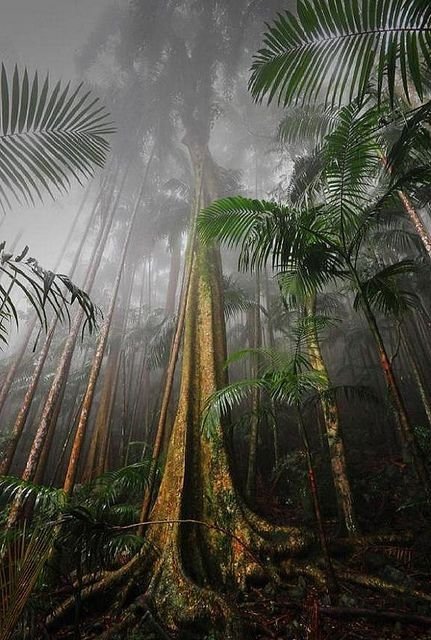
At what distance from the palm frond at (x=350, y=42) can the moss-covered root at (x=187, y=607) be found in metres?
3.40

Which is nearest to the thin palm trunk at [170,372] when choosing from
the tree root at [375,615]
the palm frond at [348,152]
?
the tree root at [375,615]

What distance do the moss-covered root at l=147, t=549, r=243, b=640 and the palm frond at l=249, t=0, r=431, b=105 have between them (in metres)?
3.40

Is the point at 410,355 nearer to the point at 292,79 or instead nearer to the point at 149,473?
the point at 149,473

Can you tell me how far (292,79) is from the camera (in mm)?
2111

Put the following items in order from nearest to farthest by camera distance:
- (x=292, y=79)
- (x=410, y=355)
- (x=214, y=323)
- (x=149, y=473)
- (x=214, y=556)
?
(x=292, y=79)
(x=214, y=556)
(x=149, y=473)
(x=214, y=323)
(x=410, y=355)

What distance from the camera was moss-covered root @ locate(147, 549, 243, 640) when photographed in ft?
7.79

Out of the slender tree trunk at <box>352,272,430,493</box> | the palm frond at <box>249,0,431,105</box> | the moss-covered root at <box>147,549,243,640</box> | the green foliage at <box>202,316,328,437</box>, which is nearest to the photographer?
the palm frond at <box>249,0,431,105</box>

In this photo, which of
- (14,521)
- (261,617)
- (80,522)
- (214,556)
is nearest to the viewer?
(80,522)

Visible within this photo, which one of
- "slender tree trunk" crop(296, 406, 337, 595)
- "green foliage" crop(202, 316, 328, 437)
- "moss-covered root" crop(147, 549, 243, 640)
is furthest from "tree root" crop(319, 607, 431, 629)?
"green foliage" crop(202, 316, 328, 437)

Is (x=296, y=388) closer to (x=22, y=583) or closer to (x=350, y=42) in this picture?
(x=22, y=583)

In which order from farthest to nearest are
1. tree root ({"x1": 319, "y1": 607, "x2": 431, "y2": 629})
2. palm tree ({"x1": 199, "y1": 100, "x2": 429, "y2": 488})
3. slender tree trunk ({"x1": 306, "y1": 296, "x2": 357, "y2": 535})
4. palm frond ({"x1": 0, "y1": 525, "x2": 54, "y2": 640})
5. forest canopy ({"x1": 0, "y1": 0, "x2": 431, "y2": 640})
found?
1. slender tree trunk ({"x1": 306, "y1": 296, "x2": 357, "y2": 535})
2. palm tree ({"x1": 199, "y1": 100, "x2": 429, "y2": 488})
3. tree root ({"x1": 319, "y1": 607, "x2": 431, "y2": 629})
4. forest canopy ({"x1": 0, "y1": 0, "x2": 431, "y2": 640})
5. palm frond ({"x1": 0, "y1": 525, "x2": 54, "y2": 640})

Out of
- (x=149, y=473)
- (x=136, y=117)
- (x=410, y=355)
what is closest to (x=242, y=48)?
(x=136, y=117)

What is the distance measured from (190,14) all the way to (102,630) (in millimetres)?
18075

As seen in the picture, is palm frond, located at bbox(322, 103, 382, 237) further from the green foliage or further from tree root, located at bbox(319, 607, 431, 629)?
tree root, located at bbox(319, 607, 431, 629)
